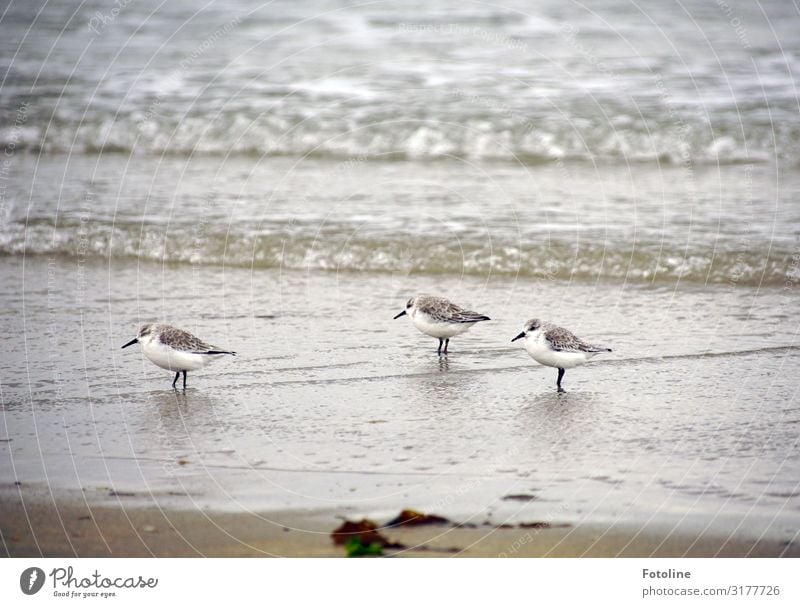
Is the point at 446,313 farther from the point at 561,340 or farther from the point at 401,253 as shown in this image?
the point at 401,253

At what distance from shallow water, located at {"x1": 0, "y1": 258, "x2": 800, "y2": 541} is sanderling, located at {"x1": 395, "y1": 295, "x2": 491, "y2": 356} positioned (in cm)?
29

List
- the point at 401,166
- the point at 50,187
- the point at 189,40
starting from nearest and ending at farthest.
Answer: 1. the point at 50,187
2. the point at 401,166
3. the point at 189,40

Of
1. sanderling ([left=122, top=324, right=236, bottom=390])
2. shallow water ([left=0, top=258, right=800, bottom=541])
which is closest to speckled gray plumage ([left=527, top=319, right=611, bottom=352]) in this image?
shallow water ([left=0, top=258, right=800, bottom=541])

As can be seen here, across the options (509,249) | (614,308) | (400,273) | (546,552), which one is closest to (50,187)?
(400,273)

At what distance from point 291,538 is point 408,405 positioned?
278cm

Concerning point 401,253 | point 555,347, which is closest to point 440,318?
point 555,347

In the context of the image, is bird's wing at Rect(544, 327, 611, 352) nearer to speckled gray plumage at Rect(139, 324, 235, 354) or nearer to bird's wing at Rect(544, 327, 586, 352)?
bird's wing at Rect(544, 327, 586, 352)

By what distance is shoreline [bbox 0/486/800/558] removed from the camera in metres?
6.61

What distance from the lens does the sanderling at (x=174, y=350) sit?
31.6ft

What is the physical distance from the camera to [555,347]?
9594 mm

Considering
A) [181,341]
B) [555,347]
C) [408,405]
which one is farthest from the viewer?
[181,341]

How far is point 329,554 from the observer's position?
21.6ft

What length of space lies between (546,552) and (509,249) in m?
8.11

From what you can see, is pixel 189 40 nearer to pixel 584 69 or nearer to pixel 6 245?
pixel 584 69
